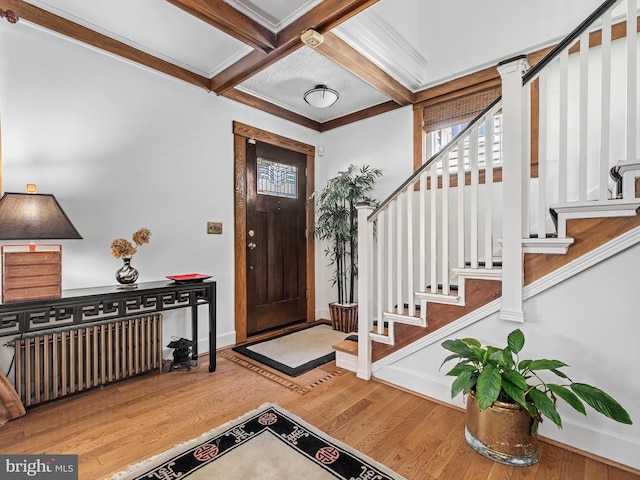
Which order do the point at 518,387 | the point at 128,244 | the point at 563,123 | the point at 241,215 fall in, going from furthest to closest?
1. the point at 241,215
2. the point at 128,244
3. the point at 563,123
4. the point at 518,387

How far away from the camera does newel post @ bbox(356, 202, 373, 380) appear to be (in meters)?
2.46

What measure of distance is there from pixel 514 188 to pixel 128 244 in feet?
8.89

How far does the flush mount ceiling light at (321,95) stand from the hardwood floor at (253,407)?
2651 mm

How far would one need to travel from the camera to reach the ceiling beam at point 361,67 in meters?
2.44

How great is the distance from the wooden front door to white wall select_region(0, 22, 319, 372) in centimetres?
30

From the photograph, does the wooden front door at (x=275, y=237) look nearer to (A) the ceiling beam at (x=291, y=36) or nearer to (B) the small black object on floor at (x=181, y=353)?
(A) the ceiling beam at (x=291, y=36)

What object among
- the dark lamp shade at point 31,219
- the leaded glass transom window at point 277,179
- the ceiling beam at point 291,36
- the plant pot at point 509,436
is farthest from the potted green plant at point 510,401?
the leaded glass transom window at point 277,179

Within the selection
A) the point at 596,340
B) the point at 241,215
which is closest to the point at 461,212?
the point at 596,340

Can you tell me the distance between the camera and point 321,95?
3.19m

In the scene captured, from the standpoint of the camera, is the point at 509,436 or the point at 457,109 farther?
the point at 457,109

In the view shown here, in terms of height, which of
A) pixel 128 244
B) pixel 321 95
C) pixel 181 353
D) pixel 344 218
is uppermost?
pixel 321 95

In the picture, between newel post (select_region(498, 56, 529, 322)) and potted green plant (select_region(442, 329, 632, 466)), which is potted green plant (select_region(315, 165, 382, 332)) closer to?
newel post (select_region(498, 56, 529, 322))

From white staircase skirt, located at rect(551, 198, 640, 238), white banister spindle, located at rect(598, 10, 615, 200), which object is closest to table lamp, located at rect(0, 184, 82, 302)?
white staircase skirt, located at rect(551, 198, 640, 238)

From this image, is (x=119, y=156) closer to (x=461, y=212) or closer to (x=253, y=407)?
(x=253, y=407)
